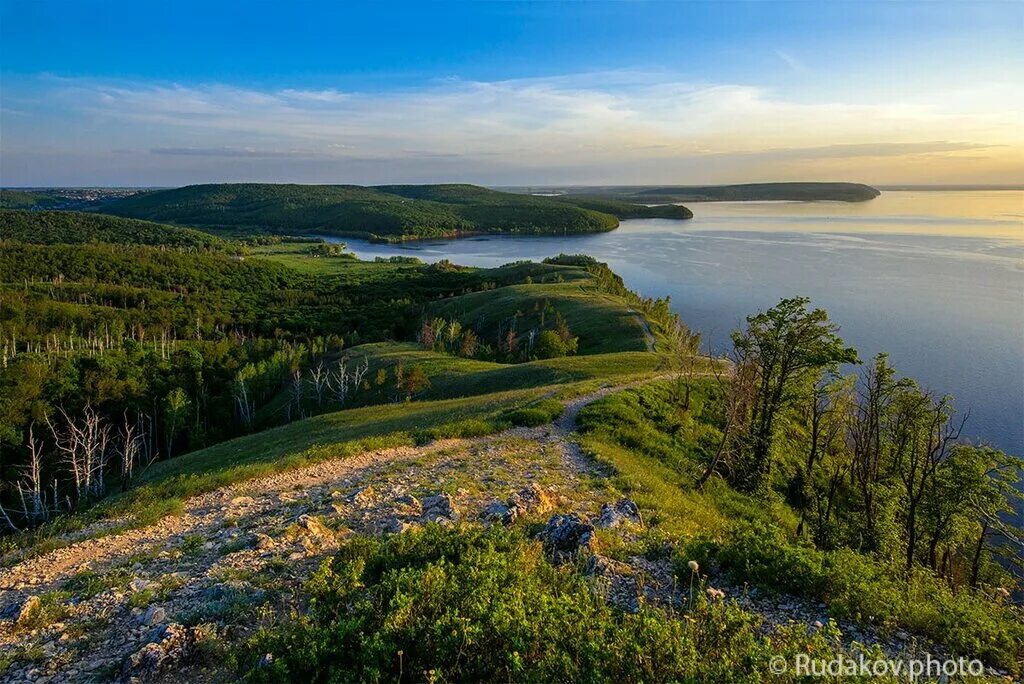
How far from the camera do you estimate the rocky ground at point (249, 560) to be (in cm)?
716

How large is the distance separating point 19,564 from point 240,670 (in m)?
6.74

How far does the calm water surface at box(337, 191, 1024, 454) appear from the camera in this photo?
154 feet

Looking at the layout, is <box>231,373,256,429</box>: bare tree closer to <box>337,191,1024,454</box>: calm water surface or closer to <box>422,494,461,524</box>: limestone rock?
<box>422,494,461,524</box>: limestone rock

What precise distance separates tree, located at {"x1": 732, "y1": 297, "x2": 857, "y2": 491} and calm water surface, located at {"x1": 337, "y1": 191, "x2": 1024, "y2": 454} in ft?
84.7

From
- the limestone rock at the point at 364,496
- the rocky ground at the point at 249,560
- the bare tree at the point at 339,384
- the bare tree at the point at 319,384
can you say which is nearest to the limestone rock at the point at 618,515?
the rocky ground at the point at 249,560

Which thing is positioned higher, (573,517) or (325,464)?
(573,517)

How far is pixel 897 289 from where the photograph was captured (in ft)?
264

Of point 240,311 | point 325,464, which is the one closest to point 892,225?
point 240,311

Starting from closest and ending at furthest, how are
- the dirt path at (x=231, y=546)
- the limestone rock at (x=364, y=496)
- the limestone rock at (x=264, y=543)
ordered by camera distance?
1. the dirt path at (x=231, y=546)
2. the limestone rock at (x=264, y=543)
3. the limestone rock at (x=364, y=496)

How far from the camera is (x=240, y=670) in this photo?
668cm

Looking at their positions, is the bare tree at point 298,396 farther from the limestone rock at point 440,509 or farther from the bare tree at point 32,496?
the limestone rock at point 440,509

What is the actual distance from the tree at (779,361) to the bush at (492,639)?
46.1 ft

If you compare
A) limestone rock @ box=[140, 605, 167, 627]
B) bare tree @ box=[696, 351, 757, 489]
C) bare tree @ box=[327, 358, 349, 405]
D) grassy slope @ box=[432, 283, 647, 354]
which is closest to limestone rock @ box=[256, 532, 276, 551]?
limestone rock @ box=[140, 605, 167, 627]

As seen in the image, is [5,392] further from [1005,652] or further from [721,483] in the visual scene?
[1005,652]
